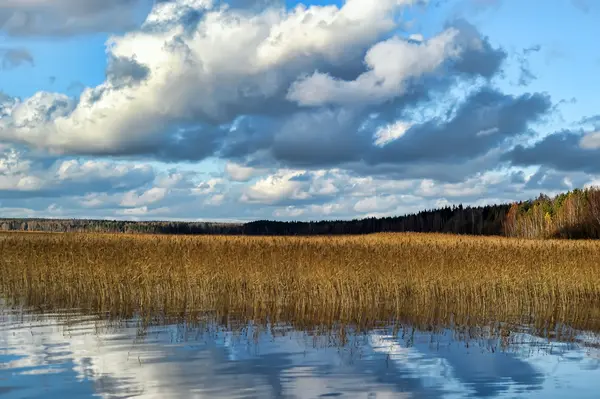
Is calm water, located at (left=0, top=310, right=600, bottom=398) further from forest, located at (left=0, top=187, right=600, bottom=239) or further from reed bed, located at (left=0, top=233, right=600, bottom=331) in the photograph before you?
forest, located at (left=0, top=187, right=600, bottom=239)

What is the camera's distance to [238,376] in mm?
8547

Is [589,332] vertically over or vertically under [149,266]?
under

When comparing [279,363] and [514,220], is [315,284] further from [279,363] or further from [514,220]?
[514,220]

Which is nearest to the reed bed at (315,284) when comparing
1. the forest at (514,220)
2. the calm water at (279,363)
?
the calm water at (279,363)

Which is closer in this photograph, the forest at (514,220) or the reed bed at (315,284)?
the reed bed at (315,284)

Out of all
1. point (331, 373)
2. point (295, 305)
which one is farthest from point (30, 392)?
point (295, 305)

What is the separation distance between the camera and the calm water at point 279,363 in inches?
313

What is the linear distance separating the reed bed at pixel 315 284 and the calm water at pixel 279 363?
1975 mm

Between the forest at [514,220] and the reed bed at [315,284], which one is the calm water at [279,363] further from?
the forest at [514,220]

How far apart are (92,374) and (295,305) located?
21.9 ft

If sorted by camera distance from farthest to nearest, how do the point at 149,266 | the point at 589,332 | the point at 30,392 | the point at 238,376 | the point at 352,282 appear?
1. the point at 149,266
2. the point at 352,282
3. the point at 589,332
4. the point at 238,376
5. the point at 30,392

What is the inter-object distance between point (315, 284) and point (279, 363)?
6736mm

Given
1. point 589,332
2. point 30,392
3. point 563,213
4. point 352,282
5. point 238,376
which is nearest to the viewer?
point 30,392

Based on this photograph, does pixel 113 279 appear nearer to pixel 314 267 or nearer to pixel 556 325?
pixel 314 267
